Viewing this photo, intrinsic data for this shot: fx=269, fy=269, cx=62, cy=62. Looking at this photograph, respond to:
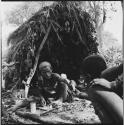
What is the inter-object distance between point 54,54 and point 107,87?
0.83 m

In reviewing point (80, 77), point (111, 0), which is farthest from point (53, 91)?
point (111, 0)

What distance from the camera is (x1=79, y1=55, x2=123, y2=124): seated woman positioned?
146cm

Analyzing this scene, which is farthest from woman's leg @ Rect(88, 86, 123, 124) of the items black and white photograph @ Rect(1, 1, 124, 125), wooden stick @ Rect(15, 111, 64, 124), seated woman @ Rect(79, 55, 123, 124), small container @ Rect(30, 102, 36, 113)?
small container @ Rect(30, 102, 36, 113)

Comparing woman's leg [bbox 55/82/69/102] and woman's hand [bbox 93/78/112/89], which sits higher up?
woman's hand [bbox 93/78/112/89]

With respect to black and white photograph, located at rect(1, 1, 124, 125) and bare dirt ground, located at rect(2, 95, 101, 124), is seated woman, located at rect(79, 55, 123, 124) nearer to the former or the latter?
black and white photograph, located at rect(1, 1, 124, 125)

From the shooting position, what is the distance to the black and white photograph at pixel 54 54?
202cm

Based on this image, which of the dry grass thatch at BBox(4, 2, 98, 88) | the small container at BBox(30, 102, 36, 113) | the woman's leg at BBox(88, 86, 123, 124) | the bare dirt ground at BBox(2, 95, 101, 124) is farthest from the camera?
the dry grass thatch at BBox(4, 2, 98, 88)

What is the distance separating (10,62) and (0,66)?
12cm

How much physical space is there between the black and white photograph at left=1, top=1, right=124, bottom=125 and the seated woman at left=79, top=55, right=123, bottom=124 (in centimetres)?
7

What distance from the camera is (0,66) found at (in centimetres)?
206

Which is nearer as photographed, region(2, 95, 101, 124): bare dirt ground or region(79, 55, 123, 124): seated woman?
region(79, 55, 123, 124): seated woman

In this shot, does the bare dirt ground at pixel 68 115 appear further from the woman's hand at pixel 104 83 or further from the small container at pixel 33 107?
the woman's hand at pixel 104 83

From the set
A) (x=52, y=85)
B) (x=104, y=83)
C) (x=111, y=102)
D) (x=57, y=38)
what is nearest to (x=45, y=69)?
(x=52, y=85)

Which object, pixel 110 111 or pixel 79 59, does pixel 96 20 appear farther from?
pixel 110 111
